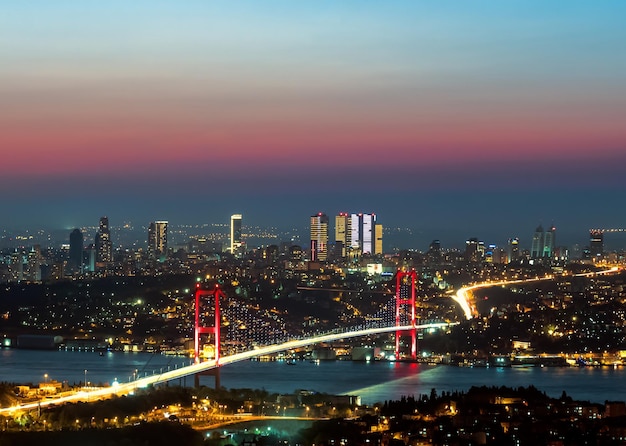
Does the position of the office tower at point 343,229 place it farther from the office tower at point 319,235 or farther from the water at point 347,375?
the water at point 347,375

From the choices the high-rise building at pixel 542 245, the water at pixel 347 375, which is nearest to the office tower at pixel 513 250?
the high-rise building at pixel 542 245

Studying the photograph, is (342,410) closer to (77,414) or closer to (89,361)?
(77,414)

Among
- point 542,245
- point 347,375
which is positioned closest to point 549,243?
point 542,245

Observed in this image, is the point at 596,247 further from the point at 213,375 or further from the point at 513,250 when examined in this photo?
the point at 213,375

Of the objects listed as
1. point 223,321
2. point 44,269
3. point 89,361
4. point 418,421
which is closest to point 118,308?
point 223,321

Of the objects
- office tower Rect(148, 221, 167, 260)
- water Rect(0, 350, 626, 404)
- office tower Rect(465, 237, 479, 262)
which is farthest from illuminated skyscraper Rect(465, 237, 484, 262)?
water Rect(0, 350, 626, 404)

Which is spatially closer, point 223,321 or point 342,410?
point 342,410

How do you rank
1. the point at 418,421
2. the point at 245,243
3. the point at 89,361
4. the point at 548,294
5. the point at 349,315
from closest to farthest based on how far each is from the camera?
the point at 418,421, the point at 89,361, the point at 349,315, the point at 548,294, the point at 245,243

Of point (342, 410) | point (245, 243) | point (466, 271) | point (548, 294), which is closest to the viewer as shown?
point (342, 410)
